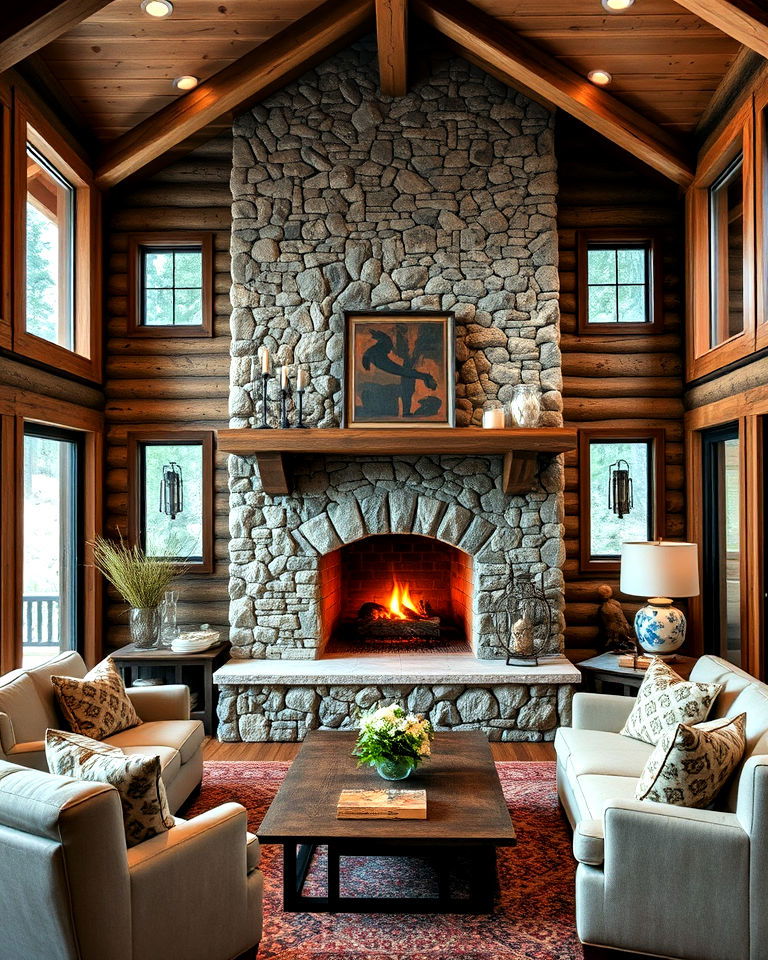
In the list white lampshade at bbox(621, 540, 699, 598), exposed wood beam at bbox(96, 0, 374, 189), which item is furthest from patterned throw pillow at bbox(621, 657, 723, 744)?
exposed wood beam at bbox(96, 0, 374, 189)

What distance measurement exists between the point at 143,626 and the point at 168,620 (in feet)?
0.76

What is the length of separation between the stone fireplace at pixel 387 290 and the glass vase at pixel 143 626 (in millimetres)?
615

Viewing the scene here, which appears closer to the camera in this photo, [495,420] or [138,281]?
[495,420]

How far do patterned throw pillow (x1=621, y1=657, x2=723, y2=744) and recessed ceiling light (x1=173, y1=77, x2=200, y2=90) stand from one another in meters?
5.07

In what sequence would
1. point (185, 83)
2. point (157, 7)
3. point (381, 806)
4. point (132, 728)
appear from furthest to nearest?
point (185, 83), point (157, 7), point (132, 728), point (381, 806)

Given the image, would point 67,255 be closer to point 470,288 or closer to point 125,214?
point 125,214

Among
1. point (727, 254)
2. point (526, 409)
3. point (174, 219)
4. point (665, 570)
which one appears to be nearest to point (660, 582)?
point (665, 570)

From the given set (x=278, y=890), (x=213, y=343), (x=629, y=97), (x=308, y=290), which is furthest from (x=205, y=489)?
(x=629, y=97)

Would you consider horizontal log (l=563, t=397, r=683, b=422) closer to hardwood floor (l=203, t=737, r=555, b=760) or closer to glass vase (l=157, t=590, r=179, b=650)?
hardwood floor (l=203, t=737, r=555, b=760)

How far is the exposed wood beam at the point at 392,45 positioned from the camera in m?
4.87

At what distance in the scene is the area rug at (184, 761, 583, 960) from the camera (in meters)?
2.89

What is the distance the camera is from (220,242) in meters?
6.33

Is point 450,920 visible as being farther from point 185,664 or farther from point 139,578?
point 139,578

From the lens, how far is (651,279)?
6.30 metres
